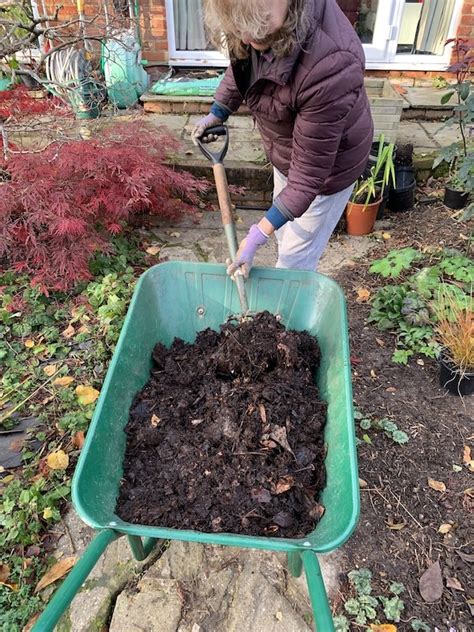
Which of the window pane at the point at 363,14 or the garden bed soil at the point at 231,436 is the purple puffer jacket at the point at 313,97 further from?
the window pane at the point at 363,14

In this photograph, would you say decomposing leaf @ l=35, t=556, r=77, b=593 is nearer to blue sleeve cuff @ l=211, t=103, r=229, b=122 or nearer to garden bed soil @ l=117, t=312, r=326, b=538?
garden bed soil @ l=117, t=312, r=326, b=538

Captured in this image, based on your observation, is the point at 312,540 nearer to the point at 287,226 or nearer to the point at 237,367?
the point at 237,367

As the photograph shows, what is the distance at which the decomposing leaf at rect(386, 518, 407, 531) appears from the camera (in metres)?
1.90

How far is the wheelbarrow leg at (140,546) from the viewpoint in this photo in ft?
5.14

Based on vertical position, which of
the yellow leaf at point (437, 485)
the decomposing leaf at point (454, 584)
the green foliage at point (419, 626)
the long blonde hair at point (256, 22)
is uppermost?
the long blonde hair at point (256, 22)

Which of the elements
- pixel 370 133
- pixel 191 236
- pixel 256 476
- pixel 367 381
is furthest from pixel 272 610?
pixel 191 236

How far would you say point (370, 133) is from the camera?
6.40 feet

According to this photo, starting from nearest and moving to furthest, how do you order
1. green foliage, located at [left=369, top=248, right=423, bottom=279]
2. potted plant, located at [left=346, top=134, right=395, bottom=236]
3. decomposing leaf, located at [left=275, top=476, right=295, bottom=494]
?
decomposing leaf, located at [left=275, top=476, right=295, bottom=494], green foliage, located at [left=369, top=248, right=423, bottom=279], potted plant, located at [left=346, top=134, right=395, bottom=236]

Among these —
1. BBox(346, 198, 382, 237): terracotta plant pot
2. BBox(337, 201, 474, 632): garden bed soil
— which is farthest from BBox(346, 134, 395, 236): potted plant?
BBox(337, 201, 474, 632): garden bed soil

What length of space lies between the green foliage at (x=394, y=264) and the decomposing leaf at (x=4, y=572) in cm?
238

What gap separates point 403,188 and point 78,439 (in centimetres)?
282

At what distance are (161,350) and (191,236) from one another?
183 cm

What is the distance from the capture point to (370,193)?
3.34m

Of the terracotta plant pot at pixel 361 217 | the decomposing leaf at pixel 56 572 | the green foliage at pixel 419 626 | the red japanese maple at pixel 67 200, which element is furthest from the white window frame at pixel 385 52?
the green foliage at pixel 419 626
